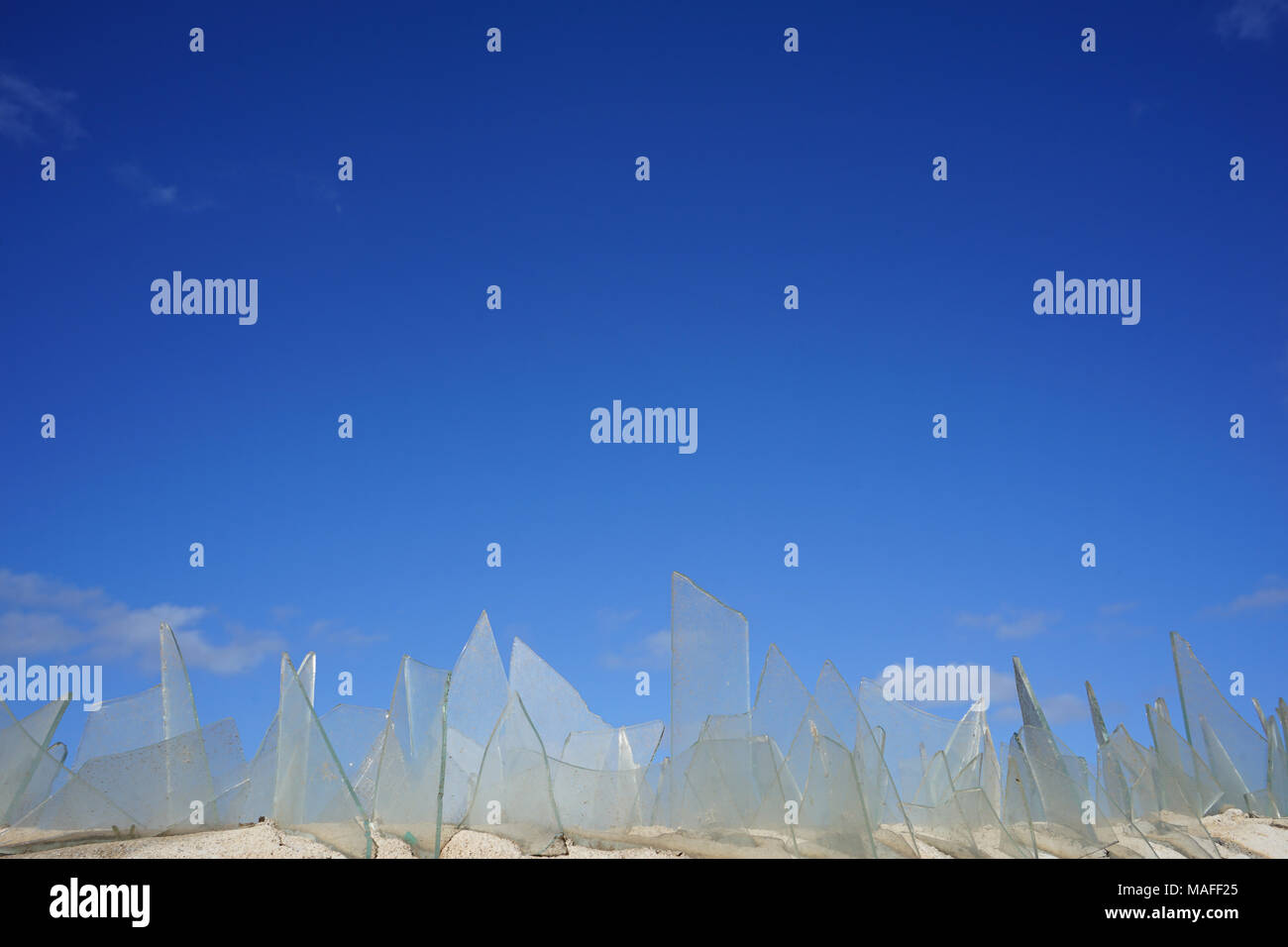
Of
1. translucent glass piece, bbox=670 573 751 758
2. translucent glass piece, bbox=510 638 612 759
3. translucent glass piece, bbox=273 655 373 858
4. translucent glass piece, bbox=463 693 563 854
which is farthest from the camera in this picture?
translucent glass piece, bbox=510 638 612 759

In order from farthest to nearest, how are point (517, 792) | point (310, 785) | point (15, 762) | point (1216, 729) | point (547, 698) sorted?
point (1216, 729) < point (547, 698) < point (15, 762) < point (517, 792) < point (310, 785)

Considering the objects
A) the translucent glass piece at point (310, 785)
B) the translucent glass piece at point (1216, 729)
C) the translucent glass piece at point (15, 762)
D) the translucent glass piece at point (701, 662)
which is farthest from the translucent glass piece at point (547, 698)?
the translucent glass piece at point (1216, 729)

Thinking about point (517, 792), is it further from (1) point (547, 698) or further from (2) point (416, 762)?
(1) point (547, 698)

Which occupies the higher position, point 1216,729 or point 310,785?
point 310,785

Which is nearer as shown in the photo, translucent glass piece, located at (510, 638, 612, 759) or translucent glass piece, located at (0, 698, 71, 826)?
translucent glass piece, located at (0, 698, 71, 826)

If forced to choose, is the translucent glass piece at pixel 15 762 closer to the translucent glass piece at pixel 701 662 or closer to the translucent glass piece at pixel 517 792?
the translucent glass piece at pixel 517 792

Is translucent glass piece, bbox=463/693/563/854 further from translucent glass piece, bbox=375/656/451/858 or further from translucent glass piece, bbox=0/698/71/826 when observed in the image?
translucent glass piece, bbox=0/698/71/826

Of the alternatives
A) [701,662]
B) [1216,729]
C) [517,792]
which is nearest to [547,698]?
[701,662]

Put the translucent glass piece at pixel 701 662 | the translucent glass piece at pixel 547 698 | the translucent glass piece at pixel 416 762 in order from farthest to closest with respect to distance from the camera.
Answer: the translucent glass piece at pixel 547 698
the translucent glass piece at pixel 701 662
the translucent glass piece at pixel 416 762

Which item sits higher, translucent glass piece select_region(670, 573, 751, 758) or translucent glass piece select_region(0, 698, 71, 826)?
translucent glass piece select_region(670, 573, 751, 758)

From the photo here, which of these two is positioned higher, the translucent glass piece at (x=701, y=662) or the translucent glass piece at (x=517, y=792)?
the translucent glass piece at (x=701, y=662)

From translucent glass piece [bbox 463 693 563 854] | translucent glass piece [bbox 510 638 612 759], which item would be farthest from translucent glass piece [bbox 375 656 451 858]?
translucent glass piece [bbox 510 638 612 759]
